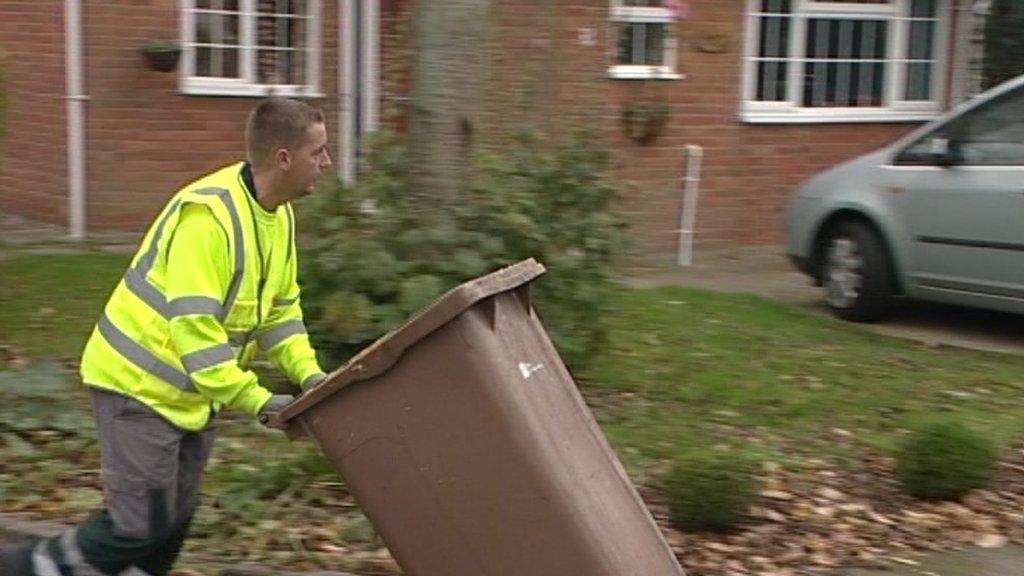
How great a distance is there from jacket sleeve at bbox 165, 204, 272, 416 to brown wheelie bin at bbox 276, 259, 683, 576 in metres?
0.19

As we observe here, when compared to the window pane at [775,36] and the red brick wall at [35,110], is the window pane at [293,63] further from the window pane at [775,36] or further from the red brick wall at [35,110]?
the window pane at [775,36]

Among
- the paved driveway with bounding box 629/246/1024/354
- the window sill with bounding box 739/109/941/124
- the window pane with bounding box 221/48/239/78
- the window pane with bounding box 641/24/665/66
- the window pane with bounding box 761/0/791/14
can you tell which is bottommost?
the paved driveway with bounding box 629/246/1024/354

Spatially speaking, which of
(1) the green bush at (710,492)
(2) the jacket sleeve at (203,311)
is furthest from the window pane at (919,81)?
(2) the jacket sleeve at (203,311)

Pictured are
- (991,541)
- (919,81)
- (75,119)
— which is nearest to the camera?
(991,541)

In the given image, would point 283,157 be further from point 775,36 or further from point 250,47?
point 775,36

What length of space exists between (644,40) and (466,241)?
6.92 metres

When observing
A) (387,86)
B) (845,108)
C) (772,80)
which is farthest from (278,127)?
(845,108)

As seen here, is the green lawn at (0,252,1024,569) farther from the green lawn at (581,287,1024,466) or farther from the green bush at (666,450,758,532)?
the green bush at (666,450,758,532)

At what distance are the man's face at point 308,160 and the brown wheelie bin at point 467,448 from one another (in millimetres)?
580

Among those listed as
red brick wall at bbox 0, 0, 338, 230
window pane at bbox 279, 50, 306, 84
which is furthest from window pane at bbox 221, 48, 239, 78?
window pane at bbox 279, 50, 306, 84

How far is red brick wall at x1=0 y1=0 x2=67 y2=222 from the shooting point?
40.4 ft

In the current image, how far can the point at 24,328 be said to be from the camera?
8.70 metres

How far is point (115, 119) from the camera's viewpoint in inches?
481

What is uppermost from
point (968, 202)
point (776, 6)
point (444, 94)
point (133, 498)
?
point (776, 6)
